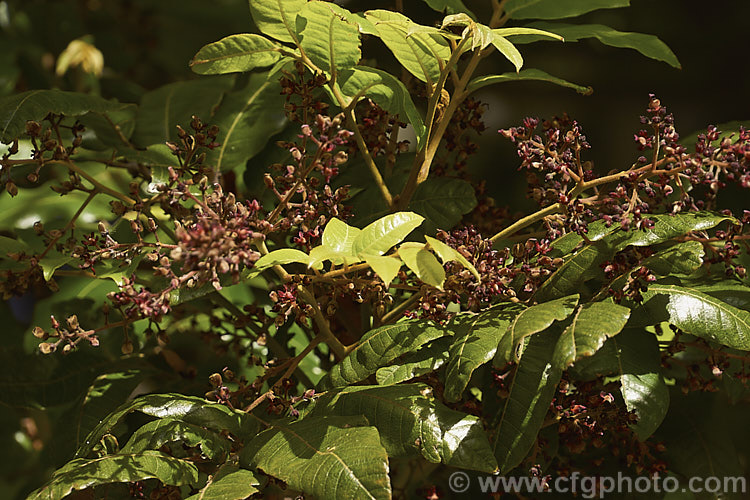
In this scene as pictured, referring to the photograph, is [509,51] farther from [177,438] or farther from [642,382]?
[177,438]

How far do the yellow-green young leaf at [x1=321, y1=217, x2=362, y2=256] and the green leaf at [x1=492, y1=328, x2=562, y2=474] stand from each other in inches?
6.3

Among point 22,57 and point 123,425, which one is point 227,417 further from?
point 22,57

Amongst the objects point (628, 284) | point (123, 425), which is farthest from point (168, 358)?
point (628, 284)

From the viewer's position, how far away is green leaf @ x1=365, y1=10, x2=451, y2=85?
22.3 inches

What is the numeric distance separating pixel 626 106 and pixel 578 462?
1.32m

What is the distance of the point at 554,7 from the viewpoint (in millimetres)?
714

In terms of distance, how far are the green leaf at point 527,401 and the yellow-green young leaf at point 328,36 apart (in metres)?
0.27

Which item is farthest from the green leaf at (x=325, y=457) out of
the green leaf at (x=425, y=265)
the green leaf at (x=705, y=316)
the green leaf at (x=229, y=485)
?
the green leaf at (x=705, y=316)

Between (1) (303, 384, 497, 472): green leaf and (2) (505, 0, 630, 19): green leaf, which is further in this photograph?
(2) (505, 0, 630, 19): green leaf

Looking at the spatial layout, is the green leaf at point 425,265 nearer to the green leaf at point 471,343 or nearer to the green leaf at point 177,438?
the green leaf at point 471,343

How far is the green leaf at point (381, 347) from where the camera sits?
0.56 meters

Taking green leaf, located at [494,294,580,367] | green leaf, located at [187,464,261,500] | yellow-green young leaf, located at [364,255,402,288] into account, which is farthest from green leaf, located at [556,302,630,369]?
green leaf, located at [187,464,261,500]

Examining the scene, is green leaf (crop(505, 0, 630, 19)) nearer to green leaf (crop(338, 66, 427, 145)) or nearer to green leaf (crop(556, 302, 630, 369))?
green leaf (crop(338, 66, 427, 145))

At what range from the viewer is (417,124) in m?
0.62
